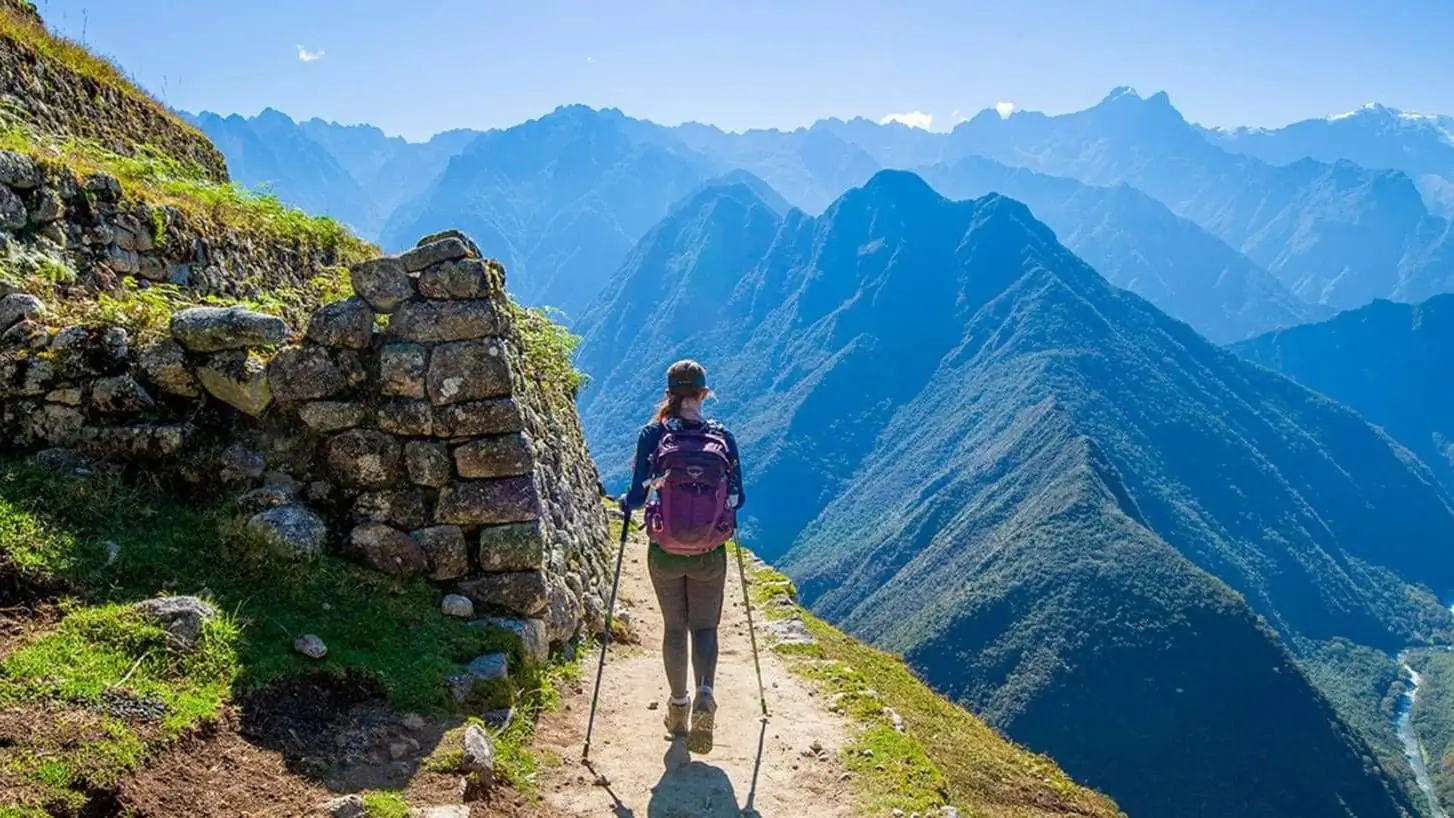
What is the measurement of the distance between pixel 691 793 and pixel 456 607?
9.03 feet

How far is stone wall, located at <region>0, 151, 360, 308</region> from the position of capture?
892 cm

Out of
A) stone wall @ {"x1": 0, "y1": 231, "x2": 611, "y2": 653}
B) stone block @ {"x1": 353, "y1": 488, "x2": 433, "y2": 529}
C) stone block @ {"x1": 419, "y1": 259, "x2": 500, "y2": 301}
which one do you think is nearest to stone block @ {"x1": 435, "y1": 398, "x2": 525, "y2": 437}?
stone wall @ {"x1": 0, "y1": 231, "x2": 611, "y2": 653}

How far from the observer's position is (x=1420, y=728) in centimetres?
13875

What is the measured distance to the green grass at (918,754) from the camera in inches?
302

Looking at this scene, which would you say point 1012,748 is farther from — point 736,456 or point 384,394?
point 384,394

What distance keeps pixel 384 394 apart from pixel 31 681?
370 centimetres

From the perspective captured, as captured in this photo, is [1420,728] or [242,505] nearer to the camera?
[242,505]

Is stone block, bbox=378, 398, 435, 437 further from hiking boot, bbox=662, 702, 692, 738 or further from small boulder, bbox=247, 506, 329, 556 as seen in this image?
hiking boot, bbox=662, 702, 692, 738

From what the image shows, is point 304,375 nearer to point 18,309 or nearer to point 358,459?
point 358,459

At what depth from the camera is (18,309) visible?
306 inches

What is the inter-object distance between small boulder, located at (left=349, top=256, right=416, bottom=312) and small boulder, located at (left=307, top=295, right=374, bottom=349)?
13 centimetres

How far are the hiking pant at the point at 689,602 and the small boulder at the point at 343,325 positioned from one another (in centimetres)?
357

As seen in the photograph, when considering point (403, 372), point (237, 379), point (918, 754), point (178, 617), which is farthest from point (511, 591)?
point (918, 754)

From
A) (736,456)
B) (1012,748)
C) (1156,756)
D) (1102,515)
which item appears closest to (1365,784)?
(1156,756)
